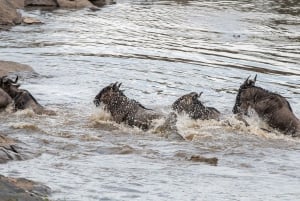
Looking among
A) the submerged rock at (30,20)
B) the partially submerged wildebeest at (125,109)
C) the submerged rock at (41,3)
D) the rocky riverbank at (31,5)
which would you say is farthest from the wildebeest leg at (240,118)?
the submerged rock at (41,3)

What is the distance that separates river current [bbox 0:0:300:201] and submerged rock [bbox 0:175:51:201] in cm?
19

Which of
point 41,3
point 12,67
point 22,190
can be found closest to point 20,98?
point 12,67

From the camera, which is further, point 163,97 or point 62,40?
point 62,40

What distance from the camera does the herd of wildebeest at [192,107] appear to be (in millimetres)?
12727

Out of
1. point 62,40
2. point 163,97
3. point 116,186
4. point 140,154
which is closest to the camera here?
point 116,186

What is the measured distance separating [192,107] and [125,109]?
3.71 feet

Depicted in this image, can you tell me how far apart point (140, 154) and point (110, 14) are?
73.0 ft

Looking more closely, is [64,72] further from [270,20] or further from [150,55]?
[270,20]

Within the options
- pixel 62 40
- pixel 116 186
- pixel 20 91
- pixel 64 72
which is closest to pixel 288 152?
pixel 116 186

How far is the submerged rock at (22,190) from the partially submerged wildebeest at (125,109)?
441cm

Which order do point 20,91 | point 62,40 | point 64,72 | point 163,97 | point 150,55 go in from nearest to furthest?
1. point 20,91
2. point 163,97
3. point 64,72
4. point 150,55
5. point 62,40

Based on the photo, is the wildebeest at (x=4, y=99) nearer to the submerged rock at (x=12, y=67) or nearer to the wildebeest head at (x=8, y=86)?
the wildebeest head at (x=8, y=86)

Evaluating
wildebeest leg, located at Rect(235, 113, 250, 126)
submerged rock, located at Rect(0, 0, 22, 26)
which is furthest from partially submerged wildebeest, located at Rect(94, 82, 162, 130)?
submerged rock, located at Rect(0, 0, 22, 26)

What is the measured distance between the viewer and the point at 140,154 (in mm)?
11016
